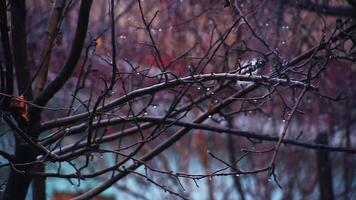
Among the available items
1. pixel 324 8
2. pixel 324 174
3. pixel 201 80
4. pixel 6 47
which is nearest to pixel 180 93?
pixel 201 80

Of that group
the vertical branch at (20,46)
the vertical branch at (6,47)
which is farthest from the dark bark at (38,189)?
the vertical branch at (6,47)

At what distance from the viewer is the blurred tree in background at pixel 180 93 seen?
485cm

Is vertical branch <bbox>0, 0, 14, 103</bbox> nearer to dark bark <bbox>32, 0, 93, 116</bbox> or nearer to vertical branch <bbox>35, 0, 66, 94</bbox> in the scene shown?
dark bark <bbox>32, 0, 93, 116</bbox>

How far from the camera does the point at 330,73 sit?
966 cm

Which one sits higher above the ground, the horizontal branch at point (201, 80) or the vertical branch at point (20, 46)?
the vertical branch at point (20, 46)

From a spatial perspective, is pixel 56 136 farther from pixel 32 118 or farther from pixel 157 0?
pixel 157 0

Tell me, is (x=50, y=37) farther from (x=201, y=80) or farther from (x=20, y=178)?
(x=201, y=80)

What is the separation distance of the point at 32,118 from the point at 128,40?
3424 mm

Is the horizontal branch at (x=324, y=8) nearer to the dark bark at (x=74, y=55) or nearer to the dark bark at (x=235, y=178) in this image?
the dark bark at (x=235, y=178)

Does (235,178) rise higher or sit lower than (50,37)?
lower

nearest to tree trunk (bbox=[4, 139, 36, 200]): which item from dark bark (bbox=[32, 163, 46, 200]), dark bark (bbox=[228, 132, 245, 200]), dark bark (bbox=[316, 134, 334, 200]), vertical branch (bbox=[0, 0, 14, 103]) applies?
dark bark (bbox=[32, 163, 46, 200])

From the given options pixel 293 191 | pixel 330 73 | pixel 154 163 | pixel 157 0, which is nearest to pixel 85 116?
pixel 157 0

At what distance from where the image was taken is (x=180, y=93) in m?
5.68

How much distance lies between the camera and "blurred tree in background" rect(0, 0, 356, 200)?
4852mm
